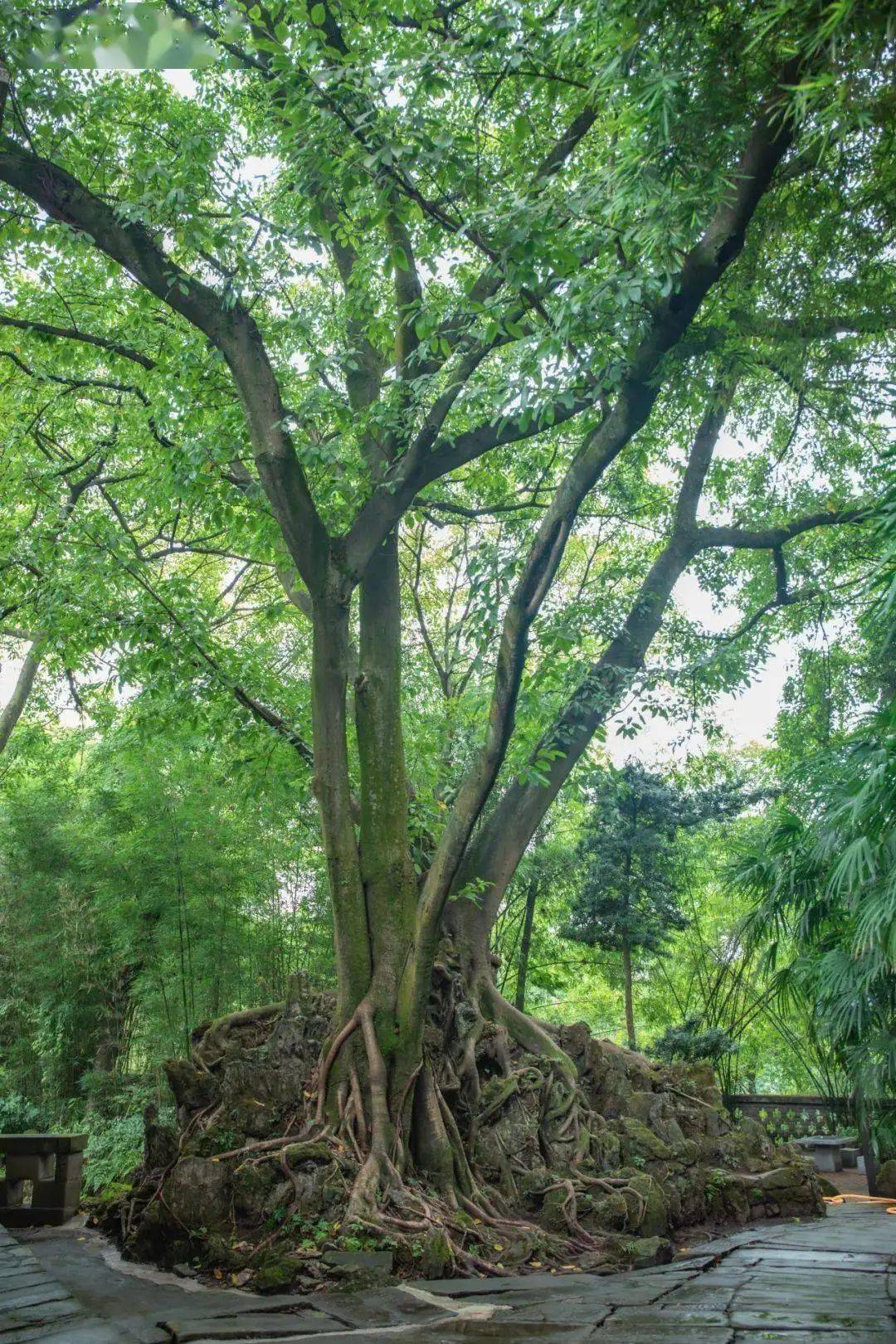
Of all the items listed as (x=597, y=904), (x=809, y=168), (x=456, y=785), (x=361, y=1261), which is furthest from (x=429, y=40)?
(x=597, y=904)

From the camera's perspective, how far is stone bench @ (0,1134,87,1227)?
26.7 ft

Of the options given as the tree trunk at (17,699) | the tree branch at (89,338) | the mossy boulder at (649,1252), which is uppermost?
the tree branch at (89,338)

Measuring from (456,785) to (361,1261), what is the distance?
468 cm

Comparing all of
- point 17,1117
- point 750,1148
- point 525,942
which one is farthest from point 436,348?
point 525,942

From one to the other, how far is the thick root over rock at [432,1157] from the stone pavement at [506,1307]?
0.39m

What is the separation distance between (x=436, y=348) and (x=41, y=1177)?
22.9 feet

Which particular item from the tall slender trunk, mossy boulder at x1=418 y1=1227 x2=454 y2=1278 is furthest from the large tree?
the tall slender trunk

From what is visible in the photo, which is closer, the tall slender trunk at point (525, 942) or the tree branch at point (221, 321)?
the tree branch at point (221, 321)

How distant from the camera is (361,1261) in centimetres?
565

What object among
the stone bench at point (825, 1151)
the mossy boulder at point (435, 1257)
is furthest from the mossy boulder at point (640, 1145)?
the stone bench at point (825, 1151)

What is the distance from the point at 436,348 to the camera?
670cm

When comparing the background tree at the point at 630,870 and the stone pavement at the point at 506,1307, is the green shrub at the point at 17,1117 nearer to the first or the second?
the stone pavement at the point at 506,1307

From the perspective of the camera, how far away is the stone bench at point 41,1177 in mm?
8133

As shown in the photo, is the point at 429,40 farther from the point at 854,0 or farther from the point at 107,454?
the point at 107,454
